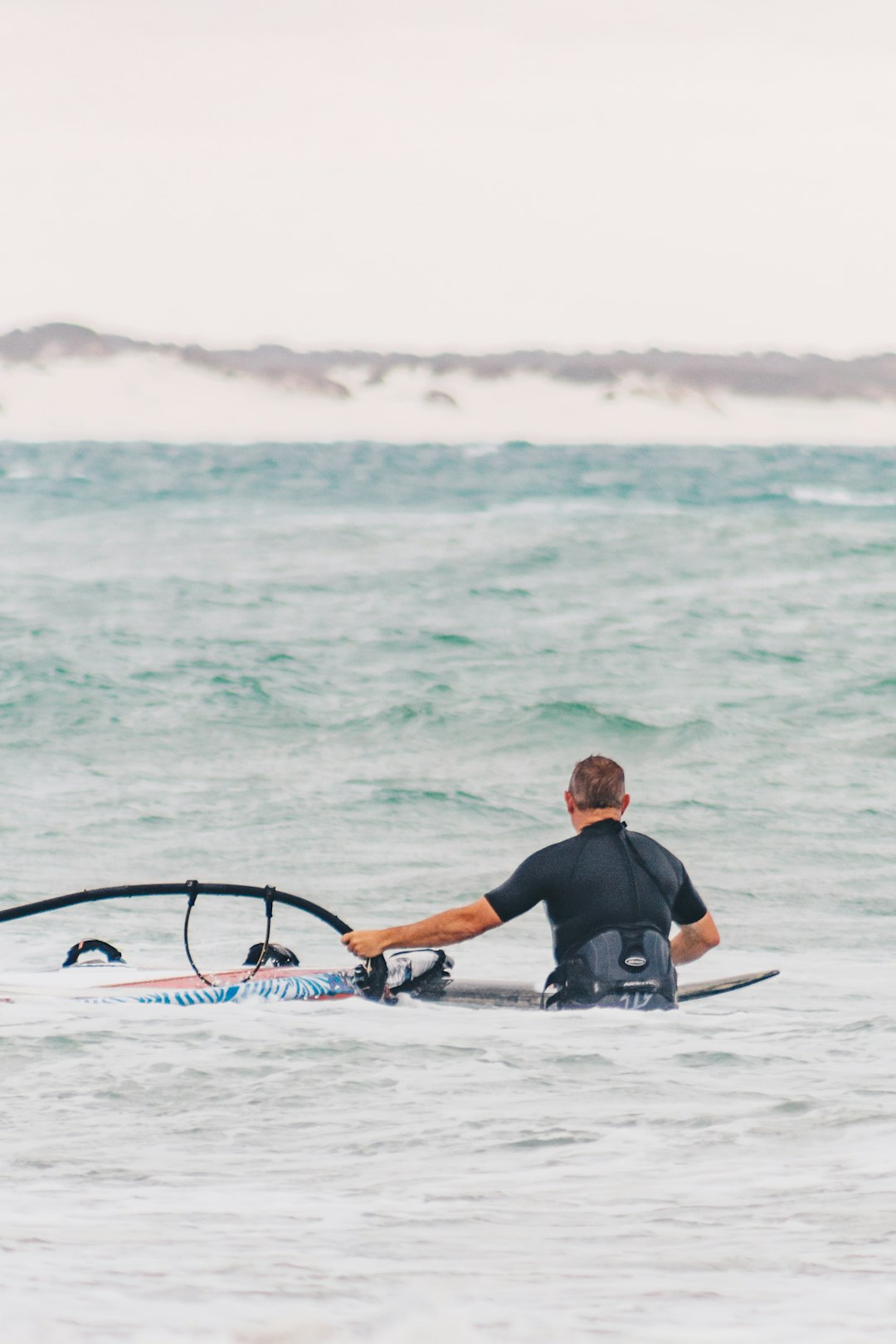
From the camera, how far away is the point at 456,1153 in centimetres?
485

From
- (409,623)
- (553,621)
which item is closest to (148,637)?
(409,623)

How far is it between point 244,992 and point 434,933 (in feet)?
4.58

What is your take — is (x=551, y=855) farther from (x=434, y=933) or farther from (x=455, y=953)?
(x=455, y=953)

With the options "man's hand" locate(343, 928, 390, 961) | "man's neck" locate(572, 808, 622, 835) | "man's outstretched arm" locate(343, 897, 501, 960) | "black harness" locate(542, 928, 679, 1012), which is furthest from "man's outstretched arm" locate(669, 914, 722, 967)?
"man's hand" locate(343, 928, 390, 961)

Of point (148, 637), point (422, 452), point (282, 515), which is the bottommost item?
point (148, 637)

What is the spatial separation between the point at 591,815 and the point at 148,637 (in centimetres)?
1839

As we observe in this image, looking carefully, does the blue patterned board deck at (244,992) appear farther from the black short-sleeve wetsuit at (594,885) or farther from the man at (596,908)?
the black short-sleeve wetsuit at (594,885)

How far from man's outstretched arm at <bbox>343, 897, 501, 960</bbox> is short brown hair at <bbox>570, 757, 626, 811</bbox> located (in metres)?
0.53

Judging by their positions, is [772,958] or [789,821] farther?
[789,821]

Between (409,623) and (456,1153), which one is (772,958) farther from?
(409,623)

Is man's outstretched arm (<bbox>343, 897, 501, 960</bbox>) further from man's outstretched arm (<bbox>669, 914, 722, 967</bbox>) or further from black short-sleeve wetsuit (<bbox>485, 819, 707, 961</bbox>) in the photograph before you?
man's outstretched arm (<bbox>669, 914, 722, 967</bbox>)

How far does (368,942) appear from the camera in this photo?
5844 millimetres

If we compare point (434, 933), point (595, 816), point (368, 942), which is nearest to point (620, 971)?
point (595, 816)

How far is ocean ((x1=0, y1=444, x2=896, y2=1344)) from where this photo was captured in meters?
3.62
